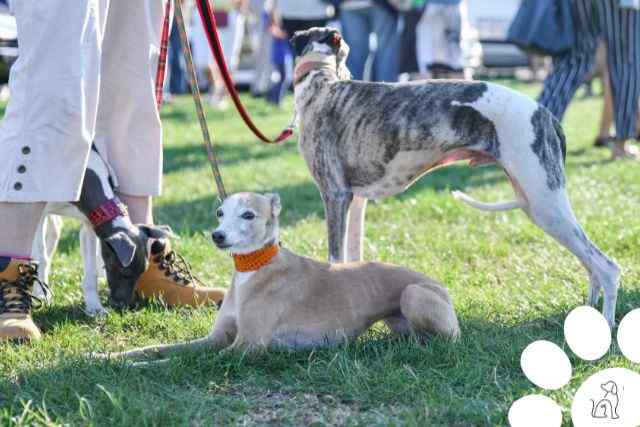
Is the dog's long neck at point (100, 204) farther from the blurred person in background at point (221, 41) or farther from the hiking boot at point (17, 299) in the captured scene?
the blurred person in background at point (221, 41)

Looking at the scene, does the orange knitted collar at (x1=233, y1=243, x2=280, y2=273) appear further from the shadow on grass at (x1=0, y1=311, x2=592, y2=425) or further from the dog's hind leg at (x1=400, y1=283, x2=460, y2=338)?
the dog's hind leg at (x1=400, y1=283, x2=460, y2=338)

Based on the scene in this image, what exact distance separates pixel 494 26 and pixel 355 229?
17200 mm

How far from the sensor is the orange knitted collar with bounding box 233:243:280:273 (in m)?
3.40

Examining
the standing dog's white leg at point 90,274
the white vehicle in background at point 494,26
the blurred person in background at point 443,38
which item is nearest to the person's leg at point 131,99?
the standing dog's white leg at point 90,274

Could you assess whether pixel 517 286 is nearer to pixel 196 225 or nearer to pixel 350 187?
pixel 350 187

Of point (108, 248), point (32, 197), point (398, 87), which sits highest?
point (398, 87)

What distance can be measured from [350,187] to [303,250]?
3.71 ft

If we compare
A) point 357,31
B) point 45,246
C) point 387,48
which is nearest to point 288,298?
point 45,246

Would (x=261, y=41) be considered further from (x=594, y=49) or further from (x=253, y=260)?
(x=253, y=260)

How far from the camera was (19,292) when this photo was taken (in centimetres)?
356

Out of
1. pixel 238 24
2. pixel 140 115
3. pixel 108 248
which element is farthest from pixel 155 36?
pixel 238 24

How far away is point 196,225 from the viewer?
592 cm

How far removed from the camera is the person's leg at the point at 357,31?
909 cm

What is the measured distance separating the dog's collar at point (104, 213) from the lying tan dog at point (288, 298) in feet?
1.98
